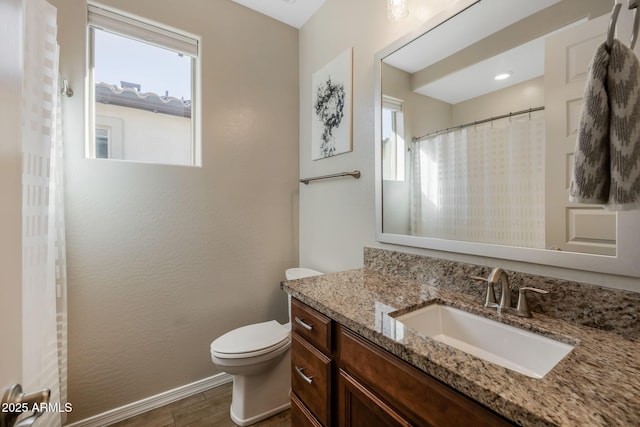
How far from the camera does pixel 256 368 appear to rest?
5.01 feet

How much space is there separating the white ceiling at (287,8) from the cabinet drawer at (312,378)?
2.18 metres

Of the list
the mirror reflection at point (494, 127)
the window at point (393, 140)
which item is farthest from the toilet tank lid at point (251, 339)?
the window at point (393, 140)

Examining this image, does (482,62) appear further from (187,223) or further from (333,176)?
(187,223)

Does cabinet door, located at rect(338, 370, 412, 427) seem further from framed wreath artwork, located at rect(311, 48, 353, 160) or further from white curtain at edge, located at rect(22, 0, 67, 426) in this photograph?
framed wreath artwork, located at rect(311, 48, 353, 160)

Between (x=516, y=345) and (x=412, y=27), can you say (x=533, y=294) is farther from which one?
(x=412, y=27)

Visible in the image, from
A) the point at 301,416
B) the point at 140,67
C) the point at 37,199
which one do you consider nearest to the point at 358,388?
the point at 301,416

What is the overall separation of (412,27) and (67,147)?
1.89 meters

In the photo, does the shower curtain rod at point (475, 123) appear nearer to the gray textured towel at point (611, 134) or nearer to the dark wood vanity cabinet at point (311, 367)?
the gray textured towel at point (611, 134)

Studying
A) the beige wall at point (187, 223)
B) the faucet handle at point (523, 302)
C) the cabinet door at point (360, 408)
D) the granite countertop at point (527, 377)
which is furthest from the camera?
the beige wall at point (187, 223)

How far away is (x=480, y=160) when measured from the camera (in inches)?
43.2

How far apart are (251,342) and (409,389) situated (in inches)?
43.7

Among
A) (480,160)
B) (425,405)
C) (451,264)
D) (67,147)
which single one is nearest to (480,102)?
(480,160)

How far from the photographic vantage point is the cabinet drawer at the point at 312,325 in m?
0.98

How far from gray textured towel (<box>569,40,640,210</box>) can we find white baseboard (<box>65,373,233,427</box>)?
86.8 inches
